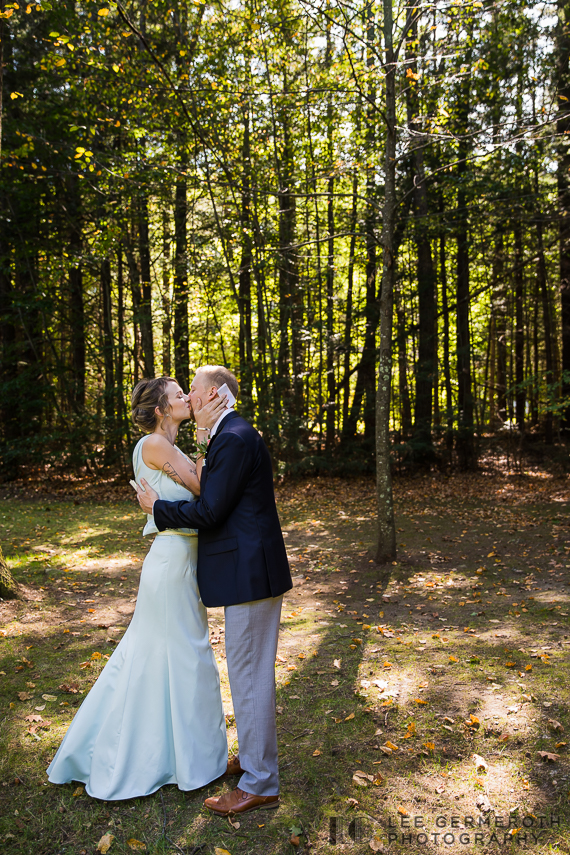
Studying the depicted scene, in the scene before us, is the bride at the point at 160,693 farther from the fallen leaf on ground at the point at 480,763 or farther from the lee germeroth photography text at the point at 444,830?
the fallen leaf on ground at the point at 480,763

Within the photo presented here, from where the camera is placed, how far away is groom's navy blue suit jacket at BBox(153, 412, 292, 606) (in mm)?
2855

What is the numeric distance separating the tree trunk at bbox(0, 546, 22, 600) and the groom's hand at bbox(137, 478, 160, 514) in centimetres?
364

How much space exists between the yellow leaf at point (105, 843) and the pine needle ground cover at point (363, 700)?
0.03ft

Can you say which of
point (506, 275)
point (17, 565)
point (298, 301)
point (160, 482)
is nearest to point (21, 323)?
point (298, 301)

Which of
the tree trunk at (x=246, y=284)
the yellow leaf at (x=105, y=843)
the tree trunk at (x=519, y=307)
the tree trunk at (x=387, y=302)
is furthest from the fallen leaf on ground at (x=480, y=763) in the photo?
the tree trunk at (x=519, y=307)

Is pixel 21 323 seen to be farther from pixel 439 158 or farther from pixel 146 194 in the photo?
pixel 439 158

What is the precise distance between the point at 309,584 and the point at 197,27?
11691mm

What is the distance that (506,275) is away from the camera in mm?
16016

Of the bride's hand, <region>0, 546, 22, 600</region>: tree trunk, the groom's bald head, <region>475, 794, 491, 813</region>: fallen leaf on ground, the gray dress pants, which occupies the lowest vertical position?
<region>475, 794, 491, 813</region>: fallen leaf on ground

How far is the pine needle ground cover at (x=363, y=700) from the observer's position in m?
2.87

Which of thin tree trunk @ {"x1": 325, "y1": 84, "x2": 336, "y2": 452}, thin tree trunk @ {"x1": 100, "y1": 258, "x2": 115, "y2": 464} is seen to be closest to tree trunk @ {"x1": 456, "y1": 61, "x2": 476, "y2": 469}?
thin tree trunk @ {"x1": 325, "y1": 84, "x2": 336, "y2": 452}

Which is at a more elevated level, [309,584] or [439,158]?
[439,158]

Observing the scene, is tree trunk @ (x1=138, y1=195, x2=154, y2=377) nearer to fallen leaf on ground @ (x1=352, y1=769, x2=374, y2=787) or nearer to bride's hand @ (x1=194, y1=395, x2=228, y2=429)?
bride's hand @ (x1=194, y1=395, x2=228, y2=429)

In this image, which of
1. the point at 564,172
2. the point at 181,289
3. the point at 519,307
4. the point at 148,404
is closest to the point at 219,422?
the point at 148,404
